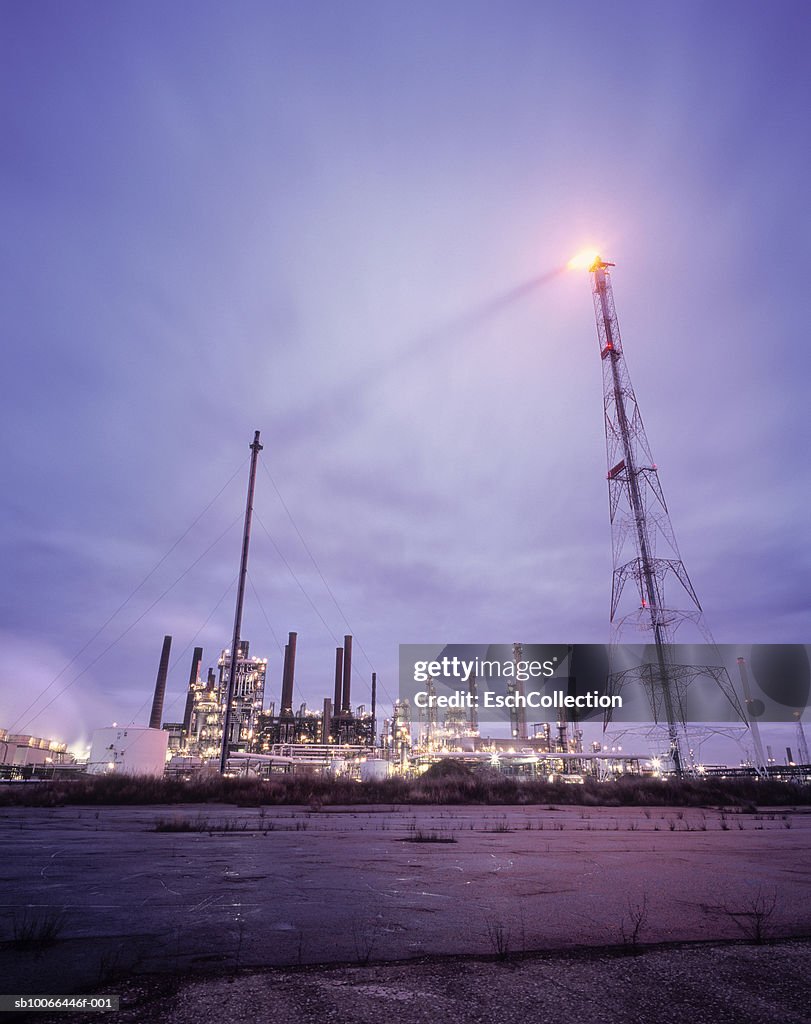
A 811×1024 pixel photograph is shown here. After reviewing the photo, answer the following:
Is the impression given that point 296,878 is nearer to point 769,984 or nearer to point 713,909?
point 713,909

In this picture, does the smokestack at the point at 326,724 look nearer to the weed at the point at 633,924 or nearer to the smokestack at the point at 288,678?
the smokestack at the point at 288,678

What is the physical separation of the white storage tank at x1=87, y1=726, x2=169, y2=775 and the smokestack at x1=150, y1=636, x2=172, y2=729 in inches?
1478

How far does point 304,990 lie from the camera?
102 inches

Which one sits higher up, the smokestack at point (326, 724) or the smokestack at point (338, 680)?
the smokestack at point (338, 680)

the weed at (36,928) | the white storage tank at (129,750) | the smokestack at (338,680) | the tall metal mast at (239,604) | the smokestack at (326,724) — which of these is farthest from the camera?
the smokestack at (338,680)

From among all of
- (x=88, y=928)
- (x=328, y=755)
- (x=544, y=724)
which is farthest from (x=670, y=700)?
(x=544, y=724)

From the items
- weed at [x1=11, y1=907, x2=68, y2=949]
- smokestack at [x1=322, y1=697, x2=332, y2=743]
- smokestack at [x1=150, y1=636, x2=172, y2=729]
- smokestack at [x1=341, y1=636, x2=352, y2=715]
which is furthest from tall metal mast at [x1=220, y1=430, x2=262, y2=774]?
smokestack at [x1=341, y1=636, x2=352, y2=715]

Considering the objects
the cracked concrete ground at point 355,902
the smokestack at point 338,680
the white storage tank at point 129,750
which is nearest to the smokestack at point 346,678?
the smokestack at point 338,680

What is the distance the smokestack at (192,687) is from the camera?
96.8 metres

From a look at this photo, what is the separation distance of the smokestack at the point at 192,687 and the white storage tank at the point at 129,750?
4865 cm

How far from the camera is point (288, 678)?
96.6m

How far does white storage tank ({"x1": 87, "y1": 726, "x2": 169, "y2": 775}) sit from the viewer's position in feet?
146

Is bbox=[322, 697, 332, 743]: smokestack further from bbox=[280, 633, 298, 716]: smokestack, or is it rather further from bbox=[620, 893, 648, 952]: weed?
bbox=[620, 893, 648, 952]: weed

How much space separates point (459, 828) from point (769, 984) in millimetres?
10392
